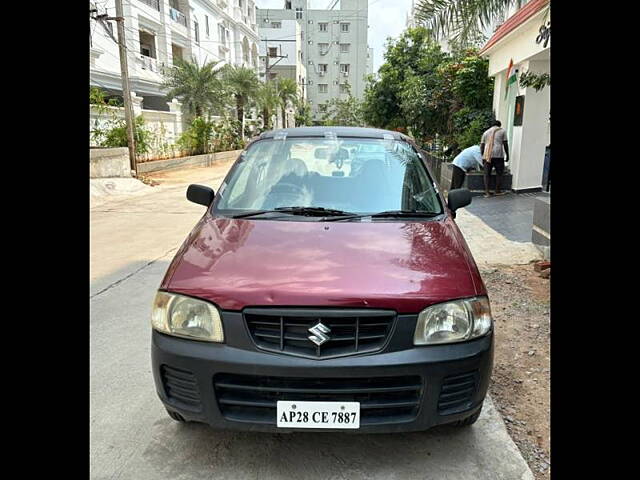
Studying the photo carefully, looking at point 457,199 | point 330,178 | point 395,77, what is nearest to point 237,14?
point 395,77

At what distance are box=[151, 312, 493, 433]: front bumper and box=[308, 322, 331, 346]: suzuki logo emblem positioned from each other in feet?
0.28

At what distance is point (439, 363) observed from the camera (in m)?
2.12

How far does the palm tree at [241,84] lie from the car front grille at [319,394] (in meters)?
26.3

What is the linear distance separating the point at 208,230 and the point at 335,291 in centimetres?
110

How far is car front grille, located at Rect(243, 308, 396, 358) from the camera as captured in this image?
6.89 feet

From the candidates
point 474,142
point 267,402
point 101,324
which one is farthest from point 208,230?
point 474,142

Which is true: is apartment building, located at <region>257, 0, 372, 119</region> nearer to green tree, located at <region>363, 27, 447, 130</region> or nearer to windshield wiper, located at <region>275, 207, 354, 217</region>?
green tree, located at <region>363, 27, 447, 130</region>

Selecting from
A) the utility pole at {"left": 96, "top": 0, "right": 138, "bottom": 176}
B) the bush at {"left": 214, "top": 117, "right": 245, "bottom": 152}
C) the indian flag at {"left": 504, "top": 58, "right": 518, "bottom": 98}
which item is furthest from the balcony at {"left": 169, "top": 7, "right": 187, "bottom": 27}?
the indian flag at {"left": 504, "top": 58, "right": 518, "bottom": 98}

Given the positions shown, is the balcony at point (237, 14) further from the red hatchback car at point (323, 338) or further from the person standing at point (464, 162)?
the red hatchback car at point (323, 338)

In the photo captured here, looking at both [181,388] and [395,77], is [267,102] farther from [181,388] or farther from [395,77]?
[181,388]

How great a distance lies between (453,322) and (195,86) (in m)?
22.5

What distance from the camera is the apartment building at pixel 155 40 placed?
21.1m

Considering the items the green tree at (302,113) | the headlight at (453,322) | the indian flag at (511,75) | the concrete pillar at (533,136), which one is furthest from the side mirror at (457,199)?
the green tree at (302,113)
